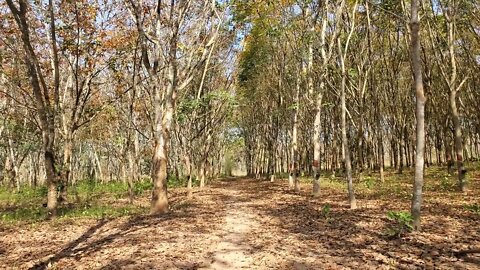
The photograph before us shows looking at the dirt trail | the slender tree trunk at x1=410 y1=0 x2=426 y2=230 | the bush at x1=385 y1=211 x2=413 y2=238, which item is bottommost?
the dirt trail

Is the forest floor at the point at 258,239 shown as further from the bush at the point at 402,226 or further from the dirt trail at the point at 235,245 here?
the bush at the point at 402,226

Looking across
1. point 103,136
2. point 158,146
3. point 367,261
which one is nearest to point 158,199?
point 158,146

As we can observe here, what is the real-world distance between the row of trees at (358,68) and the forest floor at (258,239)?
1.63 m

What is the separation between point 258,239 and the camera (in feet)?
34.0

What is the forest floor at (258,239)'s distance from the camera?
8.09 m

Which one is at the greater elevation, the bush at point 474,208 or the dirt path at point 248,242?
the bush at point 474,208

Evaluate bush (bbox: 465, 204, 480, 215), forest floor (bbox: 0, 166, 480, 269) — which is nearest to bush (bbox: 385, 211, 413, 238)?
forest floor (bbox: 0, 166, 480, 269)

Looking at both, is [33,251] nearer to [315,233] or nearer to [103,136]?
[315,233]

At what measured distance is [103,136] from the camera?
48500 mm

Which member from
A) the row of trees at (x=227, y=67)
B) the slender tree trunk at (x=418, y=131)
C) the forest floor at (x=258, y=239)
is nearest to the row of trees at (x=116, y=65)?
the row of trees at (x=227, y=67)

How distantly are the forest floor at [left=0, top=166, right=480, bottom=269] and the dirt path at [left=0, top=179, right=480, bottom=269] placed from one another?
0.9 inches

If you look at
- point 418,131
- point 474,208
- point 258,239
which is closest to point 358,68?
point 474,208

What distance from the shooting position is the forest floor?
8.09 meters

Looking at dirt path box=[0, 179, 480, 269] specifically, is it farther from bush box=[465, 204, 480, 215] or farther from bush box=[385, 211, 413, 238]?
bush box=[465, 204, 480, 215]
